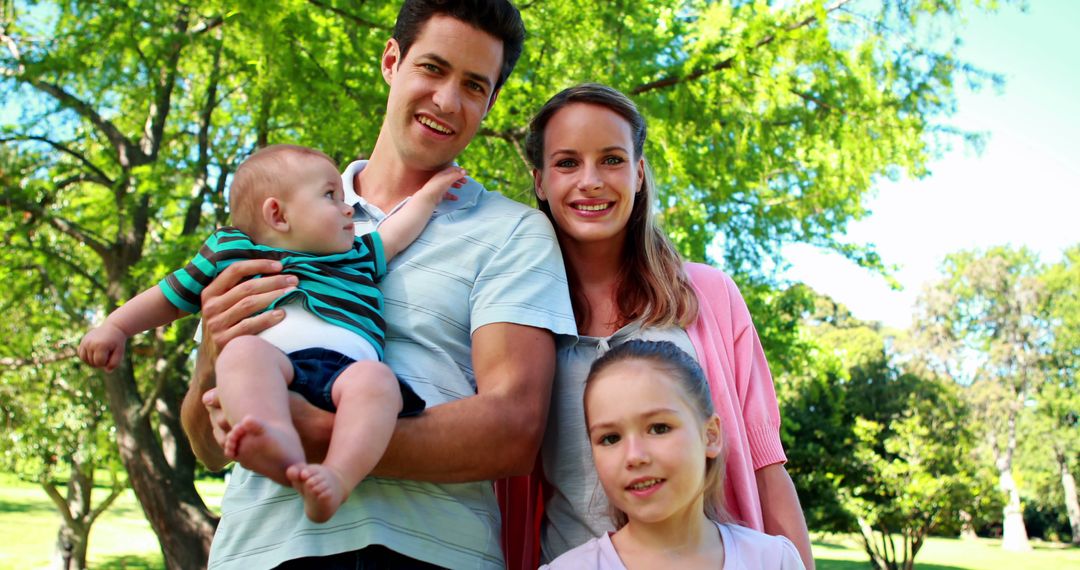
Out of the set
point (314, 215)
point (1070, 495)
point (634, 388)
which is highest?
point (1070, 495)

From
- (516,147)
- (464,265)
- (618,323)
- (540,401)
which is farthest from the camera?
(516,147)

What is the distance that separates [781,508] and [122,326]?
165 centimetres

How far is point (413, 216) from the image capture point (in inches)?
86.4

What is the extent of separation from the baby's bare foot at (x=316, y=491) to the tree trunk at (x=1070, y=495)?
41314 mm

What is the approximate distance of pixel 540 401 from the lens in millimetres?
1985

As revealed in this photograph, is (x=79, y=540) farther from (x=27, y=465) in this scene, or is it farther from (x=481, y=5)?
(x=481, y=5)

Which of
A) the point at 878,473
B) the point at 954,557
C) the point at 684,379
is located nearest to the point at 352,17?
the point at 684,379

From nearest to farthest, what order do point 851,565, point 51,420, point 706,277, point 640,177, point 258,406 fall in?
point 258,406 < point 706,277 < point 640,177 < point 51,420 < point 851,565

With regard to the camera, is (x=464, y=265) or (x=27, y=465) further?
(x=27, y=465)

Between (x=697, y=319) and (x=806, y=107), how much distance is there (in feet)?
20.3

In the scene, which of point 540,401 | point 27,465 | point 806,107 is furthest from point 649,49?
point 27,465

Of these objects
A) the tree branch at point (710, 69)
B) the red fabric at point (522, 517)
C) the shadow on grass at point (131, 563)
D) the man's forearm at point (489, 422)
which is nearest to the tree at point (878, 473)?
the tree branch at point (710, 69)

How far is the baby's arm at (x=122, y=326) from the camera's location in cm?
201

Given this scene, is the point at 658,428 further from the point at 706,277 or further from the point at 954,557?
the point at 954,557
